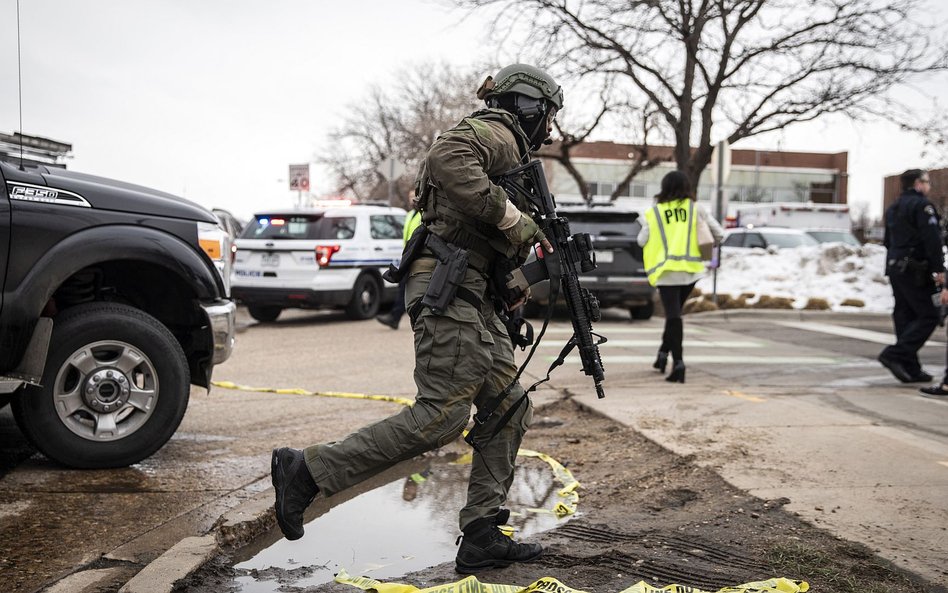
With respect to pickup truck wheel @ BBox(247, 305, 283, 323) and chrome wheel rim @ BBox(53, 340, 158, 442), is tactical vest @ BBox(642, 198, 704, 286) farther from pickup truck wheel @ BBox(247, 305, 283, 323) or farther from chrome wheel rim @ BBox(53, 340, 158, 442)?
pickup truck wheel @ BBox(247, 305, 283, 323)

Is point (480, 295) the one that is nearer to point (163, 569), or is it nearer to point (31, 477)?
point (163, 569)

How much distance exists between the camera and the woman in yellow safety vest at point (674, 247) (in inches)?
307

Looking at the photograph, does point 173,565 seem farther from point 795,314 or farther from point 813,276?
point 813,276

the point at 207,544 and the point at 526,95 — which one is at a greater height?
the point at 526,95

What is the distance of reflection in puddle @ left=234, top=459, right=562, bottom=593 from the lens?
3562 mm

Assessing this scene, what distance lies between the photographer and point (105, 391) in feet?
15.5

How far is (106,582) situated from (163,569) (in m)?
0.19

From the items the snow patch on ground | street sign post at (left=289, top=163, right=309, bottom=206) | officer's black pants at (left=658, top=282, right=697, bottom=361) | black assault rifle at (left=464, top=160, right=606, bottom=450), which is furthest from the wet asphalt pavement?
street sign post at (left=289, top=163, right=309, bottom=206)

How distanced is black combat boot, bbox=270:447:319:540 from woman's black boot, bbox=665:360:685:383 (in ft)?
16.8

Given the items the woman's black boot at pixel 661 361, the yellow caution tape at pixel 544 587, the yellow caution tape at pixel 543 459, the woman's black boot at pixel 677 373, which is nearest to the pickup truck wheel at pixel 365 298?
the yellow caution tape at pixel 543 459

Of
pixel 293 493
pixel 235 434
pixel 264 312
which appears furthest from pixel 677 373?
pixel 264 312

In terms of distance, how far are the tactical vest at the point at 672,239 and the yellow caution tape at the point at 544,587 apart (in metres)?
4.84

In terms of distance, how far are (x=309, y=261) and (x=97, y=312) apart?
28.4 ft

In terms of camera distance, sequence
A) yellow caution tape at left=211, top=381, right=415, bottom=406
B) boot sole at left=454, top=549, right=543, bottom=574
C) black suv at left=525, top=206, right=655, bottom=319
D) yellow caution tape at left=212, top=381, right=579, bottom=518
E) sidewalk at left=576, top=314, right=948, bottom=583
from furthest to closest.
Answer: black suv at left=525, top=206, right=655, bottom=319 < yellow caution tape at left=211, top=381, right=415, bottom=406 < yellow caution tape at left=212, top=381, right=579, bottom=518 < sidewalk at left=576, top=314, right=948, bottom=583 < boot sole at left=454, top=549, right=543, bottom=574
